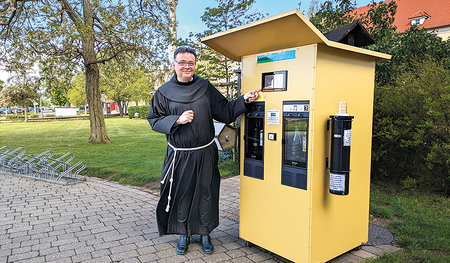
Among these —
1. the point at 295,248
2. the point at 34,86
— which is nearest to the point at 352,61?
the point at 295,248

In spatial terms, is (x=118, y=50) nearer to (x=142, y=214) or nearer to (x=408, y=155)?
(x=142, y=214)

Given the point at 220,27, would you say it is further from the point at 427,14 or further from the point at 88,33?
the point at 427,14

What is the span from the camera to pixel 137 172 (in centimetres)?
754

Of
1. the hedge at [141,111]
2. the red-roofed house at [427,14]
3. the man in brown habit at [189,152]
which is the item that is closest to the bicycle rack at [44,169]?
the man in brown habit at [189,152]

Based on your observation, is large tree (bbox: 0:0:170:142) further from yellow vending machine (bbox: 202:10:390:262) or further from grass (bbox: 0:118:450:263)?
yellow vending machine (bbox: 202:10:390:262)

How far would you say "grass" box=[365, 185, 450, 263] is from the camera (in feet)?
10.4

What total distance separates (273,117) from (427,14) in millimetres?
38610

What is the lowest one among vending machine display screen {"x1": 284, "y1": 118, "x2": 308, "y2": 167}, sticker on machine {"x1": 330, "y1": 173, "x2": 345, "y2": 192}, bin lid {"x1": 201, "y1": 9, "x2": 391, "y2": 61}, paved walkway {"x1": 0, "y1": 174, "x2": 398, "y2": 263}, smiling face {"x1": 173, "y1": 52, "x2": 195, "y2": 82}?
paved walkway {"x1": 0, "y1": 174, "x2": 398, "y2": 263}

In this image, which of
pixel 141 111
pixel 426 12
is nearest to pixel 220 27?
pixel 141 111

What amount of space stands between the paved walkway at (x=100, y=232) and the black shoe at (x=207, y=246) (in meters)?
0.05

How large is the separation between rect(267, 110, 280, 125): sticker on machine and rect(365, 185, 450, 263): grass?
1717 mm

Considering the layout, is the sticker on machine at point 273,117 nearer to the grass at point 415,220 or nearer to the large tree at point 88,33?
the grass at point 415,220

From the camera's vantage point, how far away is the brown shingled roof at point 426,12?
105 feet

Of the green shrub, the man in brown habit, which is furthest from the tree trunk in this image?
the green shrub
